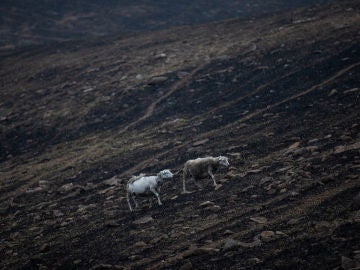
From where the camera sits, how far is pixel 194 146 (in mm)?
16969

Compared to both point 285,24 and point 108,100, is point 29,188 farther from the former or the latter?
point 285,24

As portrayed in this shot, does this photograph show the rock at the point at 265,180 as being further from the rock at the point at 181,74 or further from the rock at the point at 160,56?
the rock at the point at 160,56

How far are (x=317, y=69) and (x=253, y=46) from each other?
18.7 ft

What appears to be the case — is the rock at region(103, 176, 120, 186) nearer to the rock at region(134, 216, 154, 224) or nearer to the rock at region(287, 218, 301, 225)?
the rock at region(134, 216, 154, 224)

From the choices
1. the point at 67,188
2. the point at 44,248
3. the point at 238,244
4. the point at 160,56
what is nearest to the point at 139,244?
the point at 238,244

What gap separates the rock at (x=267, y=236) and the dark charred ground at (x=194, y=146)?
34 millimetres

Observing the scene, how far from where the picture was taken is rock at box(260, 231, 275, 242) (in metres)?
8.97

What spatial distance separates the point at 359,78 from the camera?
18.9m

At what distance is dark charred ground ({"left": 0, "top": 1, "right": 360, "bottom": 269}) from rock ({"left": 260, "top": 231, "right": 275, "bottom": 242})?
3 centimetres

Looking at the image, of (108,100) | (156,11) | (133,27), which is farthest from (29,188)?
(156,11)

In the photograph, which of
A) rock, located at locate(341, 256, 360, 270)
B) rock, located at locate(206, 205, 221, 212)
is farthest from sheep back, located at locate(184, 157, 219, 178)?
rock, located at locate(341, 256, 360, 270)

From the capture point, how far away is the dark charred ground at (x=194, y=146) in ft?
31.3

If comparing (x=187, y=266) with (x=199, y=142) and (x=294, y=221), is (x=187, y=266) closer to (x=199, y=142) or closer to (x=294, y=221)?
(x=294, y=221)

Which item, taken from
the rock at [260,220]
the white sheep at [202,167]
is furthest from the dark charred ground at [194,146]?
the white sheep at [202,167]
